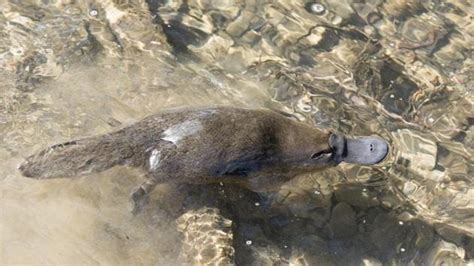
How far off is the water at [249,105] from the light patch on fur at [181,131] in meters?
0.58

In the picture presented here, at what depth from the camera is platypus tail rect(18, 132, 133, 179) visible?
453 cm

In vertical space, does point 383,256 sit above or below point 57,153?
below

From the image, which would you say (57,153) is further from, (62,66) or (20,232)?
(62,66)

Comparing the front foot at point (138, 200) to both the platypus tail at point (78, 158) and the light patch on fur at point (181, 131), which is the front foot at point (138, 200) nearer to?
the platypus tail at point (78, 158)

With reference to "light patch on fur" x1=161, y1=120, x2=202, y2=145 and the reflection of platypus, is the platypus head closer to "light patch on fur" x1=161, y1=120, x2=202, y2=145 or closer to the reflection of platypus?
the reflection of platypus

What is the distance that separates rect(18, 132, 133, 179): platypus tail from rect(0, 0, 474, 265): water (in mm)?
368

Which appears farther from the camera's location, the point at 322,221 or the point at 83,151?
the point at 322,221

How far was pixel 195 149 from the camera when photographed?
4488mm

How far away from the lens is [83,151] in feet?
15.0

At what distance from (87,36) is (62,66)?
0.46 meters

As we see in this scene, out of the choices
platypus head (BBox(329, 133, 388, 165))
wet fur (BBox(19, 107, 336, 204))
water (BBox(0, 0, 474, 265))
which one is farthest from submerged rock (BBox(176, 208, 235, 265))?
platypus head (BBox(329, 133, 388, 165))

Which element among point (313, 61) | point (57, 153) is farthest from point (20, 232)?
point (313, 61)

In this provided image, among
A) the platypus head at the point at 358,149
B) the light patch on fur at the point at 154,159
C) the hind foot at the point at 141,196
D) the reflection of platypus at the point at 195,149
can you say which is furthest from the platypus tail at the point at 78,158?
the platypus head at the point at 358,149

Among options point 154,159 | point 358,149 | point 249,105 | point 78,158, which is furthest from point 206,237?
point 249,105
